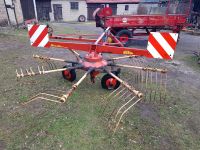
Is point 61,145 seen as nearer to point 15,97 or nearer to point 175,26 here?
point 15,97

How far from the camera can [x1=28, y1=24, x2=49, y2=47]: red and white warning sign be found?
466 centimetres

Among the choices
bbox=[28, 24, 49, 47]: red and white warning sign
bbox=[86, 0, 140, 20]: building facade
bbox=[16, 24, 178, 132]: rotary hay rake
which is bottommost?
bbox=[16, 24, 178, 132]: rotary hay rake

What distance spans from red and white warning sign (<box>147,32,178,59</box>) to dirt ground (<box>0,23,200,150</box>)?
1.26 m

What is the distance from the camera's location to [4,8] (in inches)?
524

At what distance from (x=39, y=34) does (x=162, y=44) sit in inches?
115

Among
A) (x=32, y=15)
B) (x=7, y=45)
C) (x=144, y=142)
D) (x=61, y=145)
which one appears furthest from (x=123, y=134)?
(x=32, y=15)

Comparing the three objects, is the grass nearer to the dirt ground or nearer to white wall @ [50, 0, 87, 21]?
the dirt ground

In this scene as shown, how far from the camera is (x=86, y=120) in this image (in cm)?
387

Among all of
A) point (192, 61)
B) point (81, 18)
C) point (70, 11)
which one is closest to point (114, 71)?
point (192, 61)

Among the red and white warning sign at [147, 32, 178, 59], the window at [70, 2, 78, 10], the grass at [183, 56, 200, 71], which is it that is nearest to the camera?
the red and white warning sign at [147, 32, 178, 59]

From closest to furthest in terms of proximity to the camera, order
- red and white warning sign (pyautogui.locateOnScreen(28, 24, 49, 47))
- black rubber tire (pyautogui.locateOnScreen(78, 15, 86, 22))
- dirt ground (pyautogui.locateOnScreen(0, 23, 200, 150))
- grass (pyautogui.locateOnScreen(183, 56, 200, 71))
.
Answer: dirt ground (pyautogui.locateOnScreen(0, 23, 200, 150))
red and white warning sign (pyautogui.locateOnScreen(28, 24, 49, 47))
grass (pyautogui.locateOnScreen(183, 56, 200, 71))
black rubber tire (pyautogui.locateOnScreen(78, 15, 86, 22))

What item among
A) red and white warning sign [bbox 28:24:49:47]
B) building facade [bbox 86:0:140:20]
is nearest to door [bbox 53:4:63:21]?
building facade [bbox 86:0:140:20]

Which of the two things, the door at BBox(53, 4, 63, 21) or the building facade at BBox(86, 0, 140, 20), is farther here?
the building facade at BBox(86, 0, 140, 20)

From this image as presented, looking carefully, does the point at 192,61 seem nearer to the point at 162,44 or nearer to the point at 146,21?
the point at 146,21
